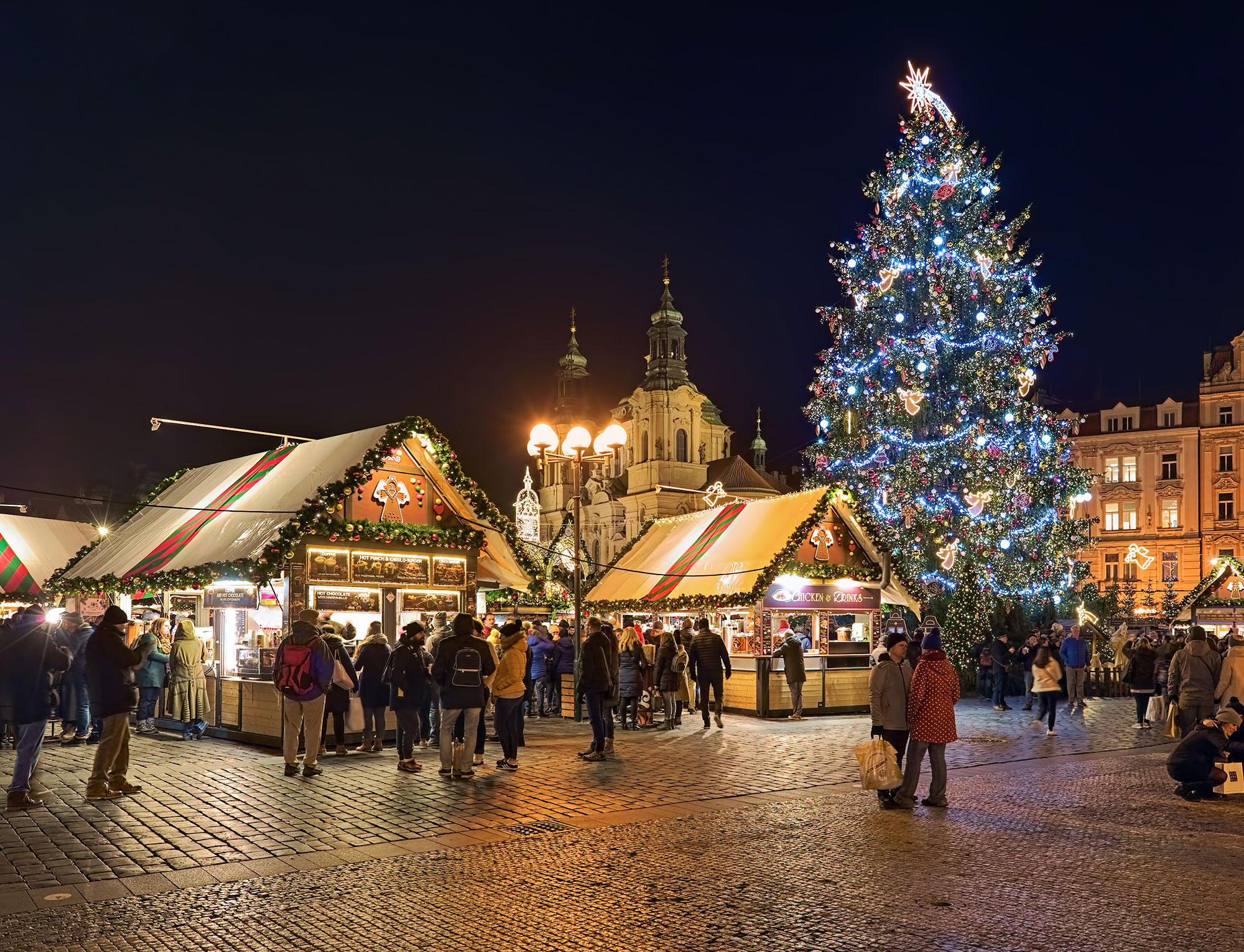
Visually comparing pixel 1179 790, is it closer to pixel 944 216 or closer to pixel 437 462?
pixel 437 462

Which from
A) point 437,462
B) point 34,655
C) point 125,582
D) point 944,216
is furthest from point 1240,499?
point 34,655

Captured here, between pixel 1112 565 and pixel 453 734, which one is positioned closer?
pixel 453 734

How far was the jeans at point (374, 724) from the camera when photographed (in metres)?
14.7

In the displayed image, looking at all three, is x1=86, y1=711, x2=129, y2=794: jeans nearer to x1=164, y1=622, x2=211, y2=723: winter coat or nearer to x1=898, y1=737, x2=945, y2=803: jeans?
x1=164, y1=622, x2=211, y2=723: winter coat

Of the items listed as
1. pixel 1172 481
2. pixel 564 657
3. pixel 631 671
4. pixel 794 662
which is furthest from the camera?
pixel 1172 481

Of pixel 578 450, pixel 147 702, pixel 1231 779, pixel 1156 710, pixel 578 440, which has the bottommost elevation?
pixel 1156 710

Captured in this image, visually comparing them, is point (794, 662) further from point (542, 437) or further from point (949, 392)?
point (949, 392)

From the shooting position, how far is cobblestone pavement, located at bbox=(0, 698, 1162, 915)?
8188 mm

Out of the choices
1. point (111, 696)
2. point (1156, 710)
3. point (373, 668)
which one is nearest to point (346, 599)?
point (373, 668)

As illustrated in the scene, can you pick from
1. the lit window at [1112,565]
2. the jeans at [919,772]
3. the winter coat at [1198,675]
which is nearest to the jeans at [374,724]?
the jeans at [919,772]

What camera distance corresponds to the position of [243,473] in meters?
20.0

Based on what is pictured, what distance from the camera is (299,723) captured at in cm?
1245

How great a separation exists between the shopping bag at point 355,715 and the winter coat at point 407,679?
3.54 feet

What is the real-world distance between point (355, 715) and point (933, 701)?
24.2 feet
